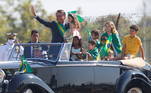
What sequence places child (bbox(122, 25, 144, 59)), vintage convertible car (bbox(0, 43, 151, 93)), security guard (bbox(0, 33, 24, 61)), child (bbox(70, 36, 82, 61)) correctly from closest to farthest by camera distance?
1. vintage convertible car (bbox(0, 43, 151, 93))
2. child (bbox(70, 36, 82, 61))
3. security guard (bbox(0, 33, 24, 61))
4. child (bbox(122, 25, 144, 59))

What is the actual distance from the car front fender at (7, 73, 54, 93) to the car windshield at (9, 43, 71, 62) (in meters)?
0.69

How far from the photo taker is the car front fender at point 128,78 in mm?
12555

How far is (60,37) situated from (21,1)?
1467 inches

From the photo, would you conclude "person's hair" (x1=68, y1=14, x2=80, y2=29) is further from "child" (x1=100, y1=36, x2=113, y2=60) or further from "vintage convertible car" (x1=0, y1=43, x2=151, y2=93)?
"vintage convertible car" (x1=0, y1=43, x2=151, y2=93)

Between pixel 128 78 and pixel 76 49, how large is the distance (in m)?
1.19

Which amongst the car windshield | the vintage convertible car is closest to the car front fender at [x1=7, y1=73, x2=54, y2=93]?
the vintage convertible car

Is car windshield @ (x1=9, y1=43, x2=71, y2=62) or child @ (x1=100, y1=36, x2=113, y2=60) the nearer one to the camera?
car windshield @ (x1=9, y1=43, x2=71, y2=62)

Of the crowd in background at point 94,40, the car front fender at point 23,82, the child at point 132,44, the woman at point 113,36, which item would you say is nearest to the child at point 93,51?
the crowd in background at point 94,40

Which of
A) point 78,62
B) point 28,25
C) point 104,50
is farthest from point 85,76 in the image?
point 28,25

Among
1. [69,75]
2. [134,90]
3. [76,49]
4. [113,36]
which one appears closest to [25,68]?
[69,75]

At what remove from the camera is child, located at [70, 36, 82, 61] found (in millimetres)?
12372

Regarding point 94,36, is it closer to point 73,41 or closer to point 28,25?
point 73,41

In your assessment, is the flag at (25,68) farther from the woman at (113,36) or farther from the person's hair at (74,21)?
the woman at (113,36)

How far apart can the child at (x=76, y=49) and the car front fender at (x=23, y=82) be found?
3.65ft
